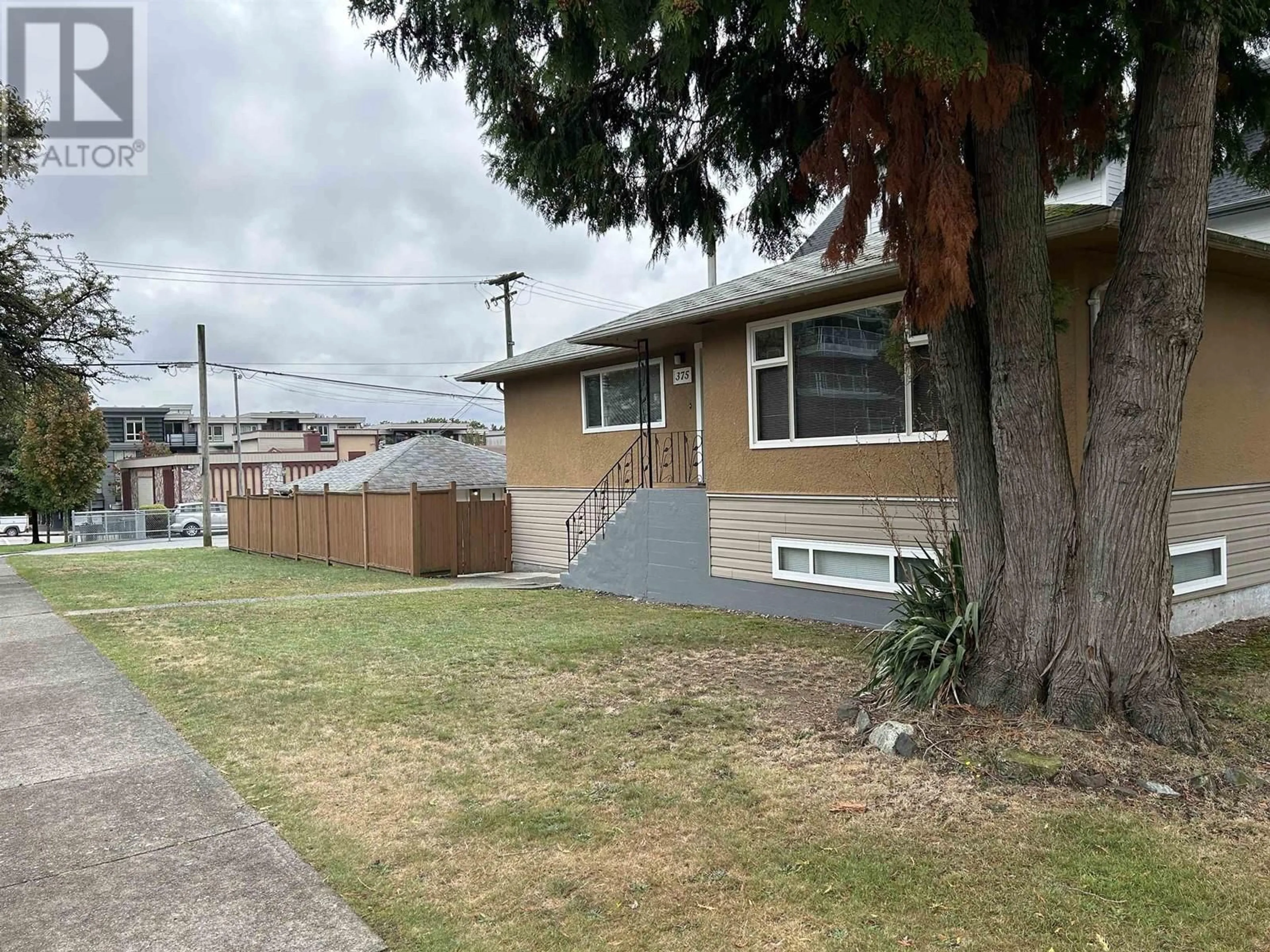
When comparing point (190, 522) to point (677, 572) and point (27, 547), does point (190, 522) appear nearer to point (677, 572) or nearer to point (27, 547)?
point (27, 547)

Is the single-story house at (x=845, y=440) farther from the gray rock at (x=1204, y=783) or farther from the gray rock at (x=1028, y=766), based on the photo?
the gray rock at (x=1204, y=783)

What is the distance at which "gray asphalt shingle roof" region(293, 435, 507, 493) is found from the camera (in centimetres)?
2152

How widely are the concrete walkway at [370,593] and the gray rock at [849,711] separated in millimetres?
8300

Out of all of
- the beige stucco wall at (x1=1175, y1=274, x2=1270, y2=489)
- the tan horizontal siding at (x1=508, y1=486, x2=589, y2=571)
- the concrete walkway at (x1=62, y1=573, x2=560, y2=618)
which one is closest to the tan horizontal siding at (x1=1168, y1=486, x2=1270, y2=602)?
the beige stucco wall at (x1=1175, y1=274, x2=1270, y2=489)

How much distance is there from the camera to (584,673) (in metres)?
6.93

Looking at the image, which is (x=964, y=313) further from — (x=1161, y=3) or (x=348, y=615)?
(x=348, y=615)

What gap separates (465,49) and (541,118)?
2.82 feet

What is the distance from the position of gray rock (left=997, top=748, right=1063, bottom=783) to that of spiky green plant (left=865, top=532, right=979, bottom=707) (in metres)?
0.67

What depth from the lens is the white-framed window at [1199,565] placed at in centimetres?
816

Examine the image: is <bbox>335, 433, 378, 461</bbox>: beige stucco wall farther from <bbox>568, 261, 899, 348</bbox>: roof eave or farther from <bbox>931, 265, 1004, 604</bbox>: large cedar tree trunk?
<bbox>931, 265, 1004, 604</bbox>: large cedar tree trunk

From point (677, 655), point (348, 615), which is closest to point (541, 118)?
point (677, 655)

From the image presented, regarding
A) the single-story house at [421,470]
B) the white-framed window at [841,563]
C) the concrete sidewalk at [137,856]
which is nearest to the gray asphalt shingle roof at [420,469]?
the single-story house at [421,470]

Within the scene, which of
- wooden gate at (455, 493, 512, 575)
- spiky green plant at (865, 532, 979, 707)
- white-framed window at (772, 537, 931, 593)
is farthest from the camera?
wooden gate at (455, 493, 512, 575)

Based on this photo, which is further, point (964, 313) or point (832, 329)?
point (832, 329)
